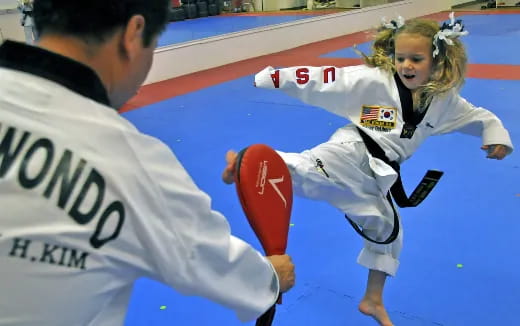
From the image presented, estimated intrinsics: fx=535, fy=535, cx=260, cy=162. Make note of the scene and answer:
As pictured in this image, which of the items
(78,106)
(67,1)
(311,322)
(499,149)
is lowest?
(311,322)

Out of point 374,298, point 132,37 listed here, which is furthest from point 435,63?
point 132,37

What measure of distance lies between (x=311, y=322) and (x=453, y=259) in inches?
33.5

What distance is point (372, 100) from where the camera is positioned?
223 centimetres

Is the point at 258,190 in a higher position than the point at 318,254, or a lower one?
higher

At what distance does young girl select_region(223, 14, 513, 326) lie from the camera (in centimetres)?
214

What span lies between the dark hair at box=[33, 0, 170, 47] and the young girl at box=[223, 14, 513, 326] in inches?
51.3

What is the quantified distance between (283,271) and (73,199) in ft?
2.04

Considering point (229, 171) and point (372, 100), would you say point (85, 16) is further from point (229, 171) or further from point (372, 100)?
point (372, 100)

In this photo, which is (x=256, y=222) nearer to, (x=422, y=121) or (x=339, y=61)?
(x=422, y=121)

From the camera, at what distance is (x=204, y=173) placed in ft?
12.6

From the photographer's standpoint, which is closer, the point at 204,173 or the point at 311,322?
the point at 311,322

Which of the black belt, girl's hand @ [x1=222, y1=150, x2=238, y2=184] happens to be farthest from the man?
the black belt

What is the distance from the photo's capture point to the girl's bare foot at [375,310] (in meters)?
2.22

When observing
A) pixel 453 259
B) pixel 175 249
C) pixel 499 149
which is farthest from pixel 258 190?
pixel 453 259
